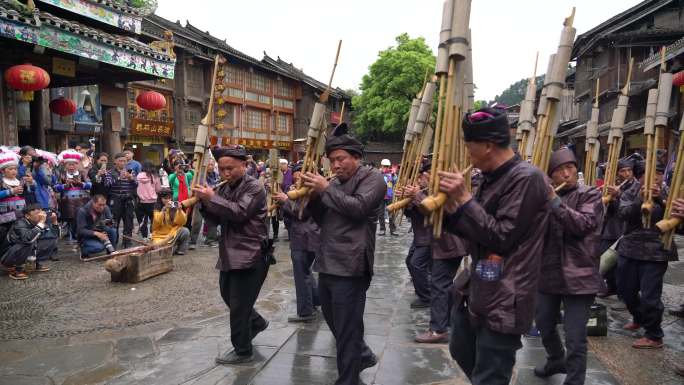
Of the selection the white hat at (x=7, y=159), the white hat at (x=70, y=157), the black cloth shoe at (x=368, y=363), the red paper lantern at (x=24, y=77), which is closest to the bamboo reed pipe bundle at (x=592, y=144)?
the black cloth shoe at (x=368, y=363)

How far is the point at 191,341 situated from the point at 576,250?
12.0ft

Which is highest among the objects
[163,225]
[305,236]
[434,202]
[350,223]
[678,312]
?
[434,202]

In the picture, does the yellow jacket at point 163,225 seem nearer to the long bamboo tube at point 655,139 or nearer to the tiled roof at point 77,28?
the tiled roof at point 77,28

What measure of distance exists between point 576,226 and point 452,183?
1623mm

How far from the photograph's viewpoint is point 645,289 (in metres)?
4.71

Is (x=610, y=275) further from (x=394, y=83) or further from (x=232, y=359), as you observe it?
(x=394, y=83)

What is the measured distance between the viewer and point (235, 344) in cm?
438

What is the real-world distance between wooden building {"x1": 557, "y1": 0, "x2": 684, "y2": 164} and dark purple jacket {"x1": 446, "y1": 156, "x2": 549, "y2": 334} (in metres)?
16.0

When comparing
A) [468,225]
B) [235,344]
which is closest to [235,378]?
[235,344]

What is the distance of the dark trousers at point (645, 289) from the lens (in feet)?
15.3

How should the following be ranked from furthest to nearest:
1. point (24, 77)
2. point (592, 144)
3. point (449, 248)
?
point (24, 77) < point (592, 144) < point (449, 248)

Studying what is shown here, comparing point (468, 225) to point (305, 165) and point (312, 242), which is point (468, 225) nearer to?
point (305, 165)

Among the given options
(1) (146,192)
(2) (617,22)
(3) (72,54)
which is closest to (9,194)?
(1) (146,192)

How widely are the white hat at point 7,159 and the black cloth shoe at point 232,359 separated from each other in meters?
5.79
